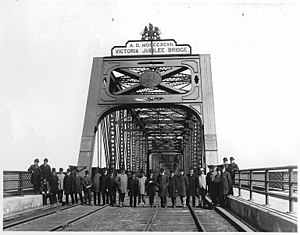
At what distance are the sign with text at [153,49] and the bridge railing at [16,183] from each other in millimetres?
7491

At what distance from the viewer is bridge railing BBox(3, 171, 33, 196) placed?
46.2 ft

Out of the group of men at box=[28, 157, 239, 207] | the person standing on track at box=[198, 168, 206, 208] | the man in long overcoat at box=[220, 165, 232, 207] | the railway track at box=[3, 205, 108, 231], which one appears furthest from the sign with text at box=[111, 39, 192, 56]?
the railway track at box=[3, 205, 108, 231]

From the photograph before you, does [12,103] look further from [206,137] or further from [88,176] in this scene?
[206,137]

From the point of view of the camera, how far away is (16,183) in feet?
49.3

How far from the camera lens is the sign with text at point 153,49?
21.2 meters

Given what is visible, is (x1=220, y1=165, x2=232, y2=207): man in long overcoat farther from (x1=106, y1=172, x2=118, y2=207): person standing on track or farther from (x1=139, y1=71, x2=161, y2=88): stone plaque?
(x1=139, y1=71, x2=161, y2=88): stone plaque

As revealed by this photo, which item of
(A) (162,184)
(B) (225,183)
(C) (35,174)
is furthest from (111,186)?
(B) (225,183)

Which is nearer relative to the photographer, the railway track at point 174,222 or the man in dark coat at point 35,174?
the railway track at point 174,222

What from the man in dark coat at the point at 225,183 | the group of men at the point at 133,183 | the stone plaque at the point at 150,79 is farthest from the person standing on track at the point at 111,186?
the stone plaque at the point at 150,79

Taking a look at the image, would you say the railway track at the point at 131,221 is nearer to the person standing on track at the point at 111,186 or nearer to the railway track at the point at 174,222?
the railway track at the point at 174,222

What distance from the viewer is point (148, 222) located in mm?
12758

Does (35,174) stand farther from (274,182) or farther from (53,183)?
(274,182)

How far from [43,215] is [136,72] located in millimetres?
10638

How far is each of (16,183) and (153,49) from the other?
879 cm
